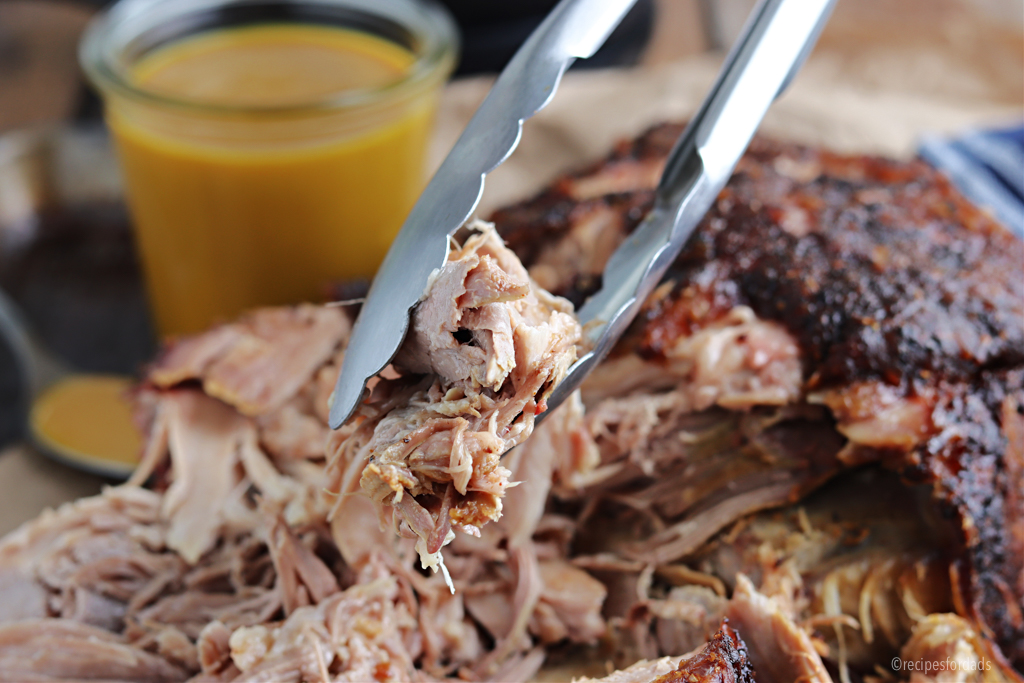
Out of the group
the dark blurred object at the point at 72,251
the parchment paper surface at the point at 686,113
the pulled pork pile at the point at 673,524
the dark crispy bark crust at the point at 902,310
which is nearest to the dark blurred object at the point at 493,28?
the parchment paper surface at the point at 686,113

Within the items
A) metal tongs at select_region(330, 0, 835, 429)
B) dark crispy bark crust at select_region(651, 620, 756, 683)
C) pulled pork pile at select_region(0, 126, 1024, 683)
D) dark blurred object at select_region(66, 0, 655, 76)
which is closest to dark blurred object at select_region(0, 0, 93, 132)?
dark blurred object at select_region(66, 0, 655, 76)

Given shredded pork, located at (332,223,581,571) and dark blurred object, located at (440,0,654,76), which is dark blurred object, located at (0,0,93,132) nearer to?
dark blurred object, located at (440,0,654,76)

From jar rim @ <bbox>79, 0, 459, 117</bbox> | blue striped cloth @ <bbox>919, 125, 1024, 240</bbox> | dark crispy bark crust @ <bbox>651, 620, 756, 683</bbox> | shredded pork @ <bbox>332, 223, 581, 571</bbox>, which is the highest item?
shredded pork @ <bbox>332, 223, 581, 571</bbox>

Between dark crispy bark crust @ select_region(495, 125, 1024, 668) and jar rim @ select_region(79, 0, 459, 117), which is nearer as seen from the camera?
dark crispy bark crust @ select_region(495, 125, 1024, 668)

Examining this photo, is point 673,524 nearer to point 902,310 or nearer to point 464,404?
point 902,310

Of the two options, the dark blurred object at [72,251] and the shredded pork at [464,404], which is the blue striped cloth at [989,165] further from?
the dark blurred object at [72,251]

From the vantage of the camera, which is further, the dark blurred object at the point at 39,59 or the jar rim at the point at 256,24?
the dark blurred object at the point at 39,59

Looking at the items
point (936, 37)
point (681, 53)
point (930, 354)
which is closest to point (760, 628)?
point (930, 354)

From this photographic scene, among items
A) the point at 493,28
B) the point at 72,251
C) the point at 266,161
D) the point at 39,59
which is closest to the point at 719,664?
the point at 266,161
